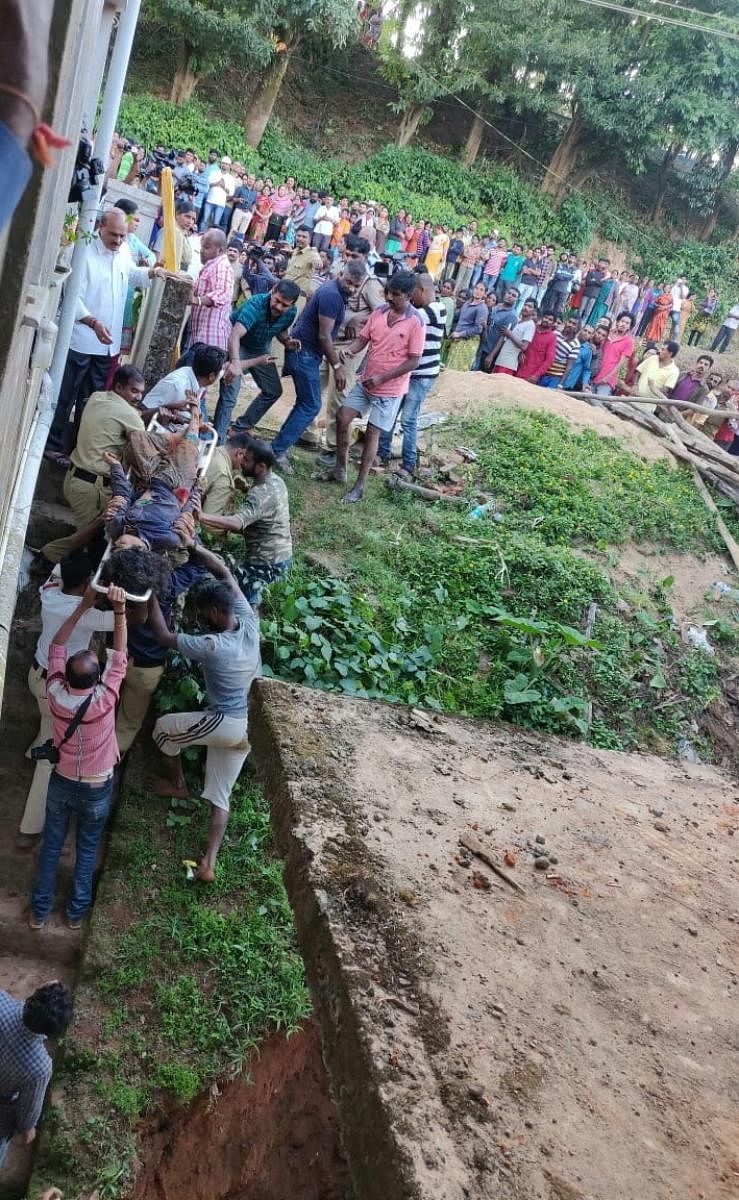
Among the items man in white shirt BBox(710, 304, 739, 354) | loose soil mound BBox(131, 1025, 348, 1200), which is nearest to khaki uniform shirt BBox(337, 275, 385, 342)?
loose soil mound BBox(131, 1025, 348, 1200)

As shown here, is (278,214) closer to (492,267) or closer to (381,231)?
(381,231)

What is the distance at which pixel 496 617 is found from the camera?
7551 mm

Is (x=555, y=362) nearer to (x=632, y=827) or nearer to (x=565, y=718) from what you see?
(x=565, y=718)

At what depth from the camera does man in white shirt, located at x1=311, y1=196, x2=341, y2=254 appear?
1830 cm

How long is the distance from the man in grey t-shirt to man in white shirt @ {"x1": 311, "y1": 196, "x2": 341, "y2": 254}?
579 inches

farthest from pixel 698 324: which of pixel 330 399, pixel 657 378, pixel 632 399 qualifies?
pixel 330 399

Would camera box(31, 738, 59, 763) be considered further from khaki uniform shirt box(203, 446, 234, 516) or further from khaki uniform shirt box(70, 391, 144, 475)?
khaki uniform shirt box(203, 446, 234, 516)

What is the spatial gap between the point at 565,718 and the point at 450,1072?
4302 millimetres

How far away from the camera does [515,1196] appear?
8.31 feet

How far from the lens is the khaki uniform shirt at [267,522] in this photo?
223 inches

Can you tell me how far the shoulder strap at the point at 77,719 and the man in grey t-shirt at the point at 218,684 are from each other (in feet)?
2.23

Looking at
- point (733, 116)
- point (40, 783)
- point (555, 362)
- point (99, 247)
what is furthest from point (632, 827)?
point (733, 116)

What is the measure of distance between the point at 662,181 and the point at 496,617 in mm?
28175

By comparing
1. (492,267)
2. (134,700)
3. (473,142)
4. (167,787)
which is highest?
(473,142)
